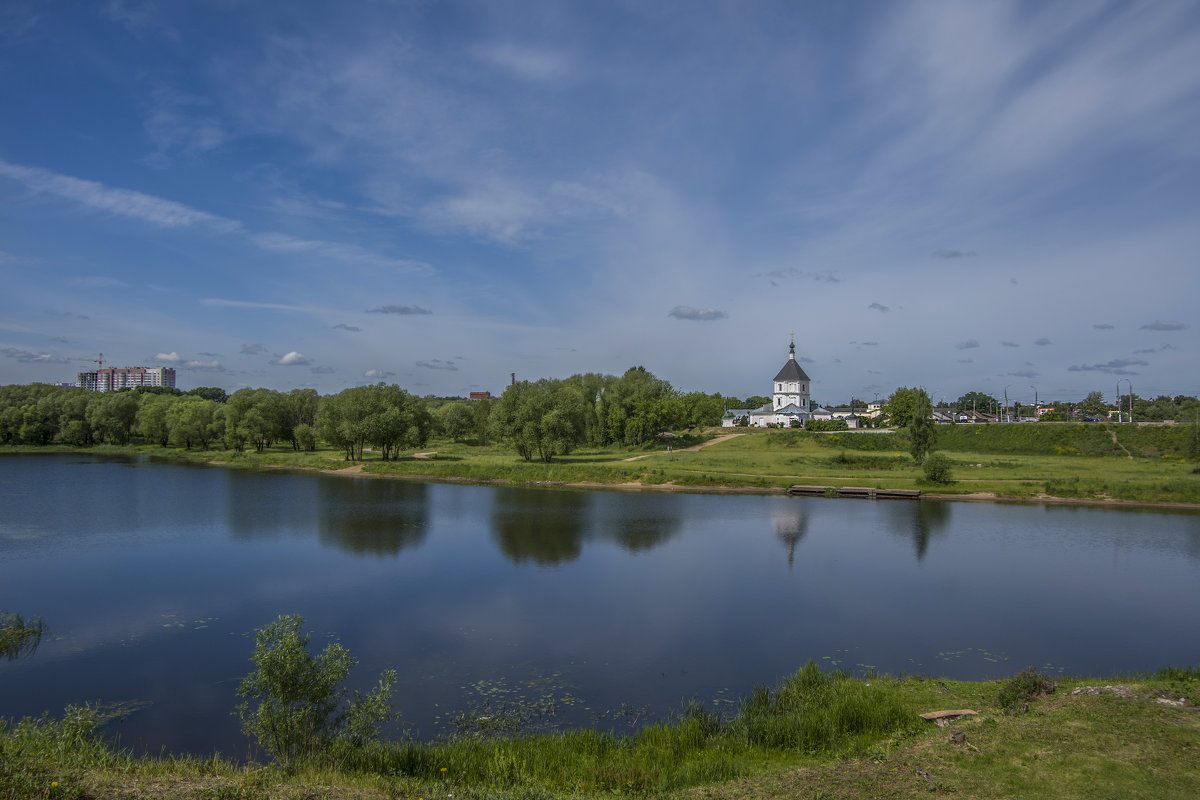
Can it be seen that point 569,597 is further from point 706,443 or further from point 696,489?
point 706,443

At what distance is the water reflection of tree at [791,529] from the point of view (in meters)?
26.6

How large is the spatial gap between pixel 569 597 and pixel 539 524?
40.2 ft

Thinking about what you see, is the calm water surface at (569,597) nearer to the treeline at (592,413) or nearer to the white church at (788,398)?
the treeline at (592,413)

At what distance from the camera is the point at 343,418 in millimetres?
61156

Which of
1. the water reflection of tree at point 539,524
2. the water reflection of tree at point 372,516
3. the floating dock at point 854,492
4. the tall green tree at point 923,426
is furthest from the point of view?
the tall green tree at point 923,426

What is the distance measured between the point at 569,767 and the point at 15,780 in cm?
639

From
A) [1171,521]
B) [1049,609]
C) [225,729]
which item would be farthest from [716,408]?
[225,729]

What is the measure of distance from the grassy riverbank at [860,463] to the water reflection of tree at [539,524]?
5.66 meters

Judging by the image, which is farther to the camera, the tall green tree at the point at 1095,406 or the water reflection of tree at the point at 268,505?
the tall green tree at the point at 1095,406

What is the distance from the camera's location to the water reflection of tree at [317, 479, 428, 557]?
2716cm

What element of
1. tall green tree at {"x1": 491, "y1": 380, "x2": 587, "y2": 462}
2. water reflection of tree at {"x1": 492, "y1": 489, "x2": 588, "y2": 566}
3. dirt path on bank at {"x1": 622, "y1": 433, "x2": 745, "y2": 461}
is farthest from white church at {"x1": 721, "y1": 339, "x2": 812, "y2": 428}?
water reflection of tree at {"x1": 492, "y1": 489, "x2": 588, "y2": 566}

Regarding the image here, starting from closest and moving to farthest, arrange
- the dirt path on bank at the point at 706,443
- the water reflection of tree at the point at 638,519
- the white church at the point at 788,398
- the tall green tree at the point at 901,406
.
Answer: the water reflection of tree at the point at 638,519 < the dirt path on bank at the point at 706,443 < the tall green tree at the point at 901,406 < the white church at the point at 788,398

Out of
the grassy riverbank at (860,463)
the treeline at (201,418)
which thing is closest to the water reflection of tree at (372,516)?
the grassy riverbank at (860,463)

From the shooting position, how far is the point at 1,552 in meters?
23.8
